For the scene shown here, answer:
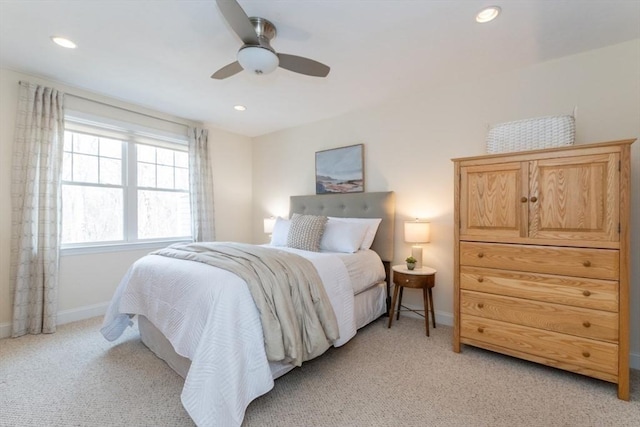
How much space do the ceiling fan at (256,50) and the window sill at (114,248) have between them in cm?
248

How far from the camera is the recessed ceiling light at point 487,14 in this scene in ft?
6.14

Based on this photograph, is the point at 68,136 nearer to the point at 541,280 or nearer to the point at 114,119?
the point at 114,119

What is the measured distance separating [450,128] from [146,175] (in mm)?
3737

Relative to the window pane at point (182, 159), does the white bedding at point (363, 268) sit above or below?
below

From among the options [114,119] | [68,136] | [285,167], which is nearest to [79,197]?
[68,136]

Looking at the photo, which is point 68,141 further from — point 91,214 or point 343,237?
point 343,237

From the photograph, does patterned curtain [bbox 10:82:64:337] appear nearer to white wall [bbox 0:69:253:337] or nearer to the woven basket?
white wall [bbox 0:69:253:337]

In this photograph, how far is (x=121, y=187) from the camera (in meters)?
3.58

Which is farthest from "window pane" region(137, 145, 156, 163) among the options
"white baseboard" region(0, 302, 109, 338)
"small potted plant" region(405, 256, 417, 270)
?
"small potted plant" region(405, 256, 417, 270)

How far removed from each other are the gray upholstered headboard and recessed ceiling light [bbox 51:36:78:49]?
276cm

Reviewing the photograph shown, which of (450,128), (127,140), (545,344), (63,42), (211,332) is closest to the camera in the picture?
(211,332)

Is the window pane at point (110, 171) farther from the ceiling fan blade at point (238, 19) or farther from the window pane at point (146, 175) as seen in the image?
the ceiling fan blade at point (238, 19)

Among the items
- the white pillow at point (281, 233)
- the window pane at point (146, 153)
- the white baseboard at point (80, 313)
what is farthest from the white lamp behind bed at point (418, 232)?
the white baseboard at point (80, 313)

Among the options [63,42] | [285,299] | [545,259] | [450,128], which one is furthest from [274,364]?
[63,42]
